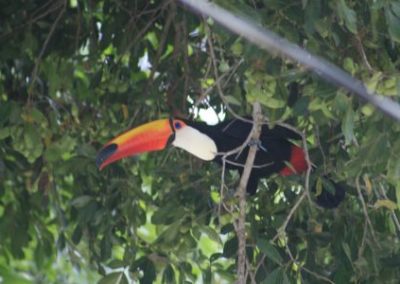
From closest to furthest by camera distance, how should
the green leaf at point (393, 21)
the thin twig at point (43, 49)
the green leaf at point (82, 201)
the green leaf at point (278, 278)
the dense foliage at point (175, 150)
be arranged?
the green leaf at point (393, 21), the dense foliage at point (175, 150), the green leaf at point (278, 278), the thin twig at point (43, 49), the green leaf at point (82, 201)

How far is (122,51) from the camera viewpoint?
4.19 metres

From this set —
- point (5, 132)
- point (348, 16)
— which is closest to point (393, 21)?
point (348, 16)

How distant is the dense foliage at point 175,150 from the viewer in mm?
3061

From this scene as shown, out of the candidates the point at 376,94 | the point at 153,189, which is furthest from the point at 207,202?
the point at 376,94

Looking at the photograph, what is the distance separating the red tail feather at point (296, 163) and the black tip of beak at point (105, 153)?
527mm

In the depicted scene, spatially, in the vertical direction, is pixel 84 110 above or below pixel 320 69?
below

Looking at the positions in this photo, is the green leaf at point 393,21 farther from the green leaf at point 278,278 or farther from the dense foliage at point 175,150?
the green leaf at point 278,278

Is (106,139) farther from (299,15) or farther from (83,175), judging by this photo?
(299,15)

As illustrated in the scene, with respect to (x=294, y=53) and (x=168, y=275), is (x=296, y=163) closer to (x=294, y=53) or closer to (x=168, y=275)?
(x=168, y=275)

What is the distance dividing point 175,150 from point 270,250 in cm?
96

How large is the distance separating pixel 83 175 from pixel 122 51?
0.48m

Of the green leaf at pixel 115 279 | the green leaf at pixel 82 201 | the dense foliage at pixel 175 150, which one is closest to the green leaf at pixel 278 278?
the dense foliage at pixel 175 150

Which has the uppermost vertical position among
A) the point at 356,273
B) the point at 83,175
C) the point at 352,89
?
the point at 352,89

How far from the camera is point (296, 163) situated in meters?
3.72
